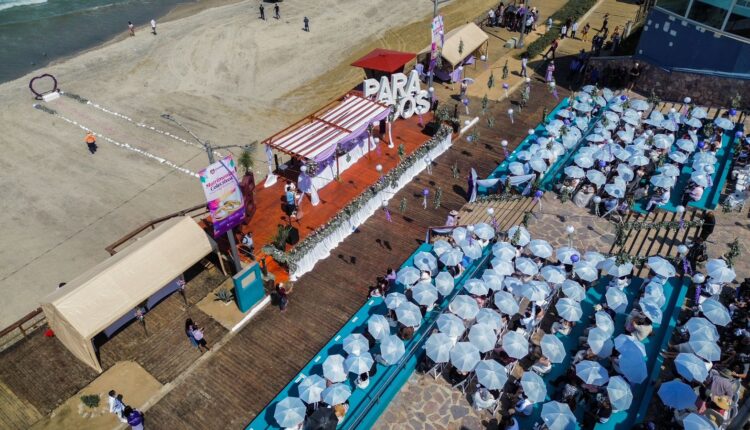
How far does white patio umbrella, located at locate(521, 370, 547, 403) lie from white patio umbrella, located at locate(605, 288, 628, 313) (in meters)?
4.79

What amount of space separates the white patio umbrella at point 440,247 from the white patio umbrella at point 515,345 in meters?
4.91

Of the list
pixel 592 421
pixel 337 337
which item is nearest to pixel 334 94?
pixel 337 337

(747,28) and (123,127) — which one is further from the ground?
(747,28)

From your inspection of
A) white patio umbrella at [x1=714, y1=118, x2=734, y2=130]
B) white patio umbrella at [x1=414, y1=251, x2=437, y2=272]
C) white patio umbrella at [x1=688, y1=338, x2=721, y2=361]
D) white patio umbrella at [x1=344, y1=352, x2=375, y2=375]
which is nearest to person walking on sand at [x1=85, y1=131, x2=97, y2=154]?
white patio umbrella at [x1=414, y1=251, x2=437, y2=272]

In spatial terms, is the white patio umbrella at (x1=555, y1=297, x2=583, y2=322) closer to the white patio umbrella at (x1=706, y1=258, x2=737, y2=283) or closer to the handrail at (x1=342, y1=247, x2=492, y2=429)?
the handrail at (x1=342, y1=247, x2=492, y2=429)

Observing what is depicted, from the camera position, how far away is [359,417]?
56.7ft

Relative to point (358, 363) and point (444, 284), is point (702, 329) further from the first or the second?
point (358, 363)

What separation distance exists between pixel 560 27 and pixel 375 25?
17.0 m

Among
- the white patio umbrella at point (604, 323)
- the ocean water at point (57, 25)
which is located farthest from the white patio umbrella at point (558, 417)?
the ocean water at point (57, 25)

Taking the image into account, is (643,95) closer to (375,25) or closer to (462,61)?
(462,61)

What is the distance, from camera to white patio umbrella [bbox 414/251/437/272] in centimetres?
2152

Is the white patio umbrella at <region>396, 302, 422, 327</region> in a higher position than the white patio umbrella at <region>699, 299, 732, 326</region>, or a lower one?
lower

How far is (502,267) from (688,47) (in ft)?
78.5

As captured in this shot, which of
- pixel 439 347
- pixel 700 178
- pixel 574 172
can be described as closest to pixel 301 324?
pixel 439 347
